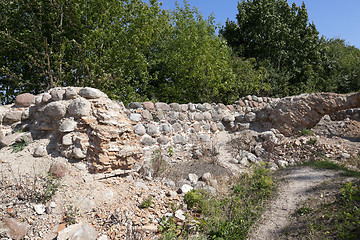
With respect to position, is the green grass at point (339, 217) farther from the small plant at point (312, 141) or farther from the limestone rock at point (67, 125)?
the limestone rock at point (67, 125)

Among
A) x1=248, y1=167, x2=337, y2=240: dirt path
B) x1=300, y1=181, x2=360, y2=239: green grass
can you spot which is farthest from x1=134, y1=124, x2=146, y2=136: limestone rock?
x1=300, y1=181, x2=360, y2=239: green grass

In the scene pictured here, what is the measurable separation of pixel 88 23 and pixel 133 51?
1934mm

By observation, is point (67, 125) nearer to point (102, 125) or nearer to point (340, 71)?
point (102, 125)

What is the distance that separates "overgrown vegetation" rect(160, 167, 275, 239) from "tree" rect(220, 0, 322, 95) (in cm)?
1068

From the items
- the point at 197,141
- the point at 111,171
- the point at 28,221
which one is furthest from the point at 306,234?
the point at 197,141

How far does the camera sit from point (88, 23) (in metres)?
9.19

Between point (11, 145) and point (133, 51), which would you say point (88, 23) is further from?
point (11, 145)

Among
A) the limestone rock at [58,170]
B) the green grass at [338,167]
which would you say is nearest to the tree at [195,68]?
the green grass at [338,167]

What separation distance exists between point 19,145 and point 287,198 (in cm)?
518

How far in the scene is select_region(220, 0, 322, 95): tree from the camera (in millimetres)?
14992

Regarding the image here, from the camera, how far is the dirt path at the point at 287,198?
12.2ft

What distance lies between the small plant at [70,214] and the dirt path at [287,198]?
8.47ft

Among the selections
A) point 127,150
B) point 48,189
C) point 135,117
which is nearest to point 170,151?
point 135,117

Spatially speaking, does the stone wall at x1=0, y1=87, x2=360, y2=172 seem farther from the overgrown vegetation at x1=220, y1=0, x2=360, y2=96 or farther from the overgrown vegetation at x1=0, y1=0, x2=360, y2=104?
the overgrown vegetation at x1=220, y1=0, x2=360, y2=96
